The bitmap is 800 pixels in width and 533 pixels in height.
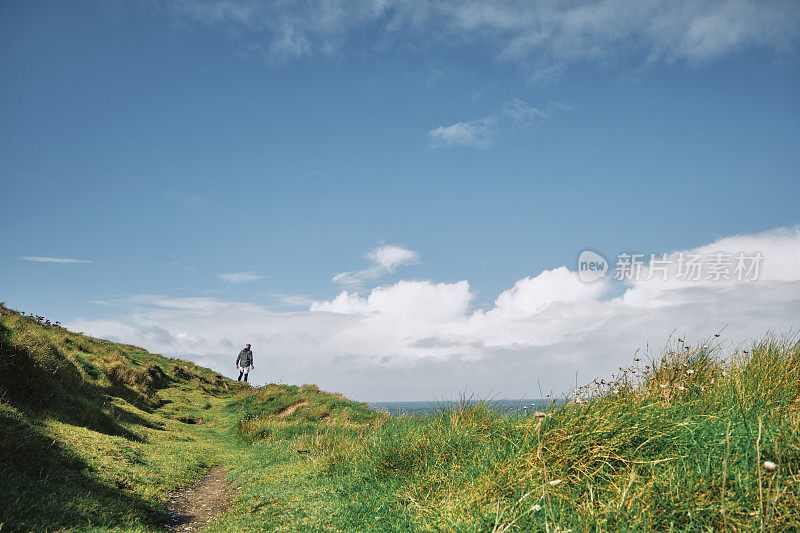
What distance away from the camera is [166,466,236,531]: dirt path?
970 cm

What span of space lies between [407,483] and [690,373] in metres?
6.25

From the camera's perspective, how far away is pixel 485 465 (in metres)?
7.48

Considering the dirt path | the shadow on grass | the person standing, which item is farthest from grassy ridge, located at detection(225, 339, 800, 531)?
the person standing

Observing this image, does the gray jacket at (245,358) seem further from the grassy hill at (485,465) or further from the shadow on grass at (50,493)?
the shadow on grass at (50,493)

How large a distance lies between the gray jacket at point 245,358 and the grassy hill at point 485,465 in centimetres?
2141

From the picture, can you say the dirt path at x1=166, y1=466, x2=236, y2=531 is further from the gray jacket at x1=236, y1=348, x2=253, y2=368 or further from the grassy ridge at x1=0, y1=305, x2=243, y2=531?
the gray jacket at x1=236, y1=348, x2=253, y2=368

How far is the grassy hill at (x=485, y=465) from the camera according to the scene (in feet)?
17.4

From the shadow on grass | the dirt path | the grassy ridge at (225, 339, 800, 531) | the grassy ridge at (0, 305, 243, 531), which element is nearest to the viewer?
the grassy ridge at (225, 339, 800, 531)

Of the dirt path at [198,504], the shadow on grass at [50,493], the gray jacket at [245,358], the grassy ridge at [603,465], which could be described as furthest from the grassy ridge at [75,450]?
the gray jacket at [245,358]

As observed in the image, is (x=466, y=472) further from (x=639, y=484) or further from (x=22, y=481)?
(x=22, y=481)

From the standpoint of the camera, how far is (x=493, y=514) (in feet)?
18.8

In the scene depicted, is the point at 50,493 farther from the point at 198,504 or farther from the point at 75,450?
the point at 198,504

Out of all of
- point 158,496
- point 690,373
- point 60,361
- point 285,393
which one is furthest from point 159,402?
point 690,373

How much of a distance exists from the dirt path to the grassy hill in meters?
0.40
